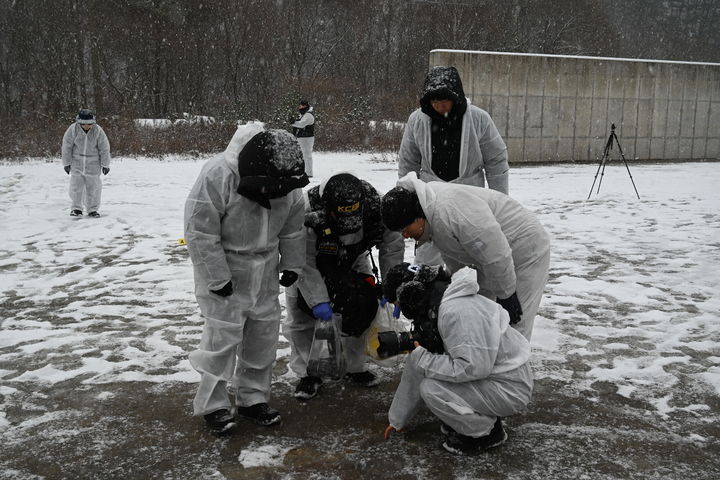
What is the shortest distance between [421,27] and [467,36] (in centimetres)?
356

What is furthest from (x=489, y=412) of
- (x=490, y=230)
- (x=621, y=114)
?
(x=621, y=114)

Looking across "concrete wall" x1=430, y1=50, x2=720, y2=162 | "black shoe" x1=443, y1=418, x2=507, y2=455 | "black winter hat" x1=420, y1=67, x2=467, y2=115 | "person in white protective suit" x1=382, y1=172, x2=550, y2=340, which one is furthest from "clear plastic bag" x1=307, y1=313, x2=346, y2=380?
"concrete wall" x1=430, y1=50, x2=720, y2=162

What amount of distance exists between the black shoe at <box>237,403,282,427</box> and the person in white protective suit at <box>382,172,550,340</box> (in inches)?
48.2

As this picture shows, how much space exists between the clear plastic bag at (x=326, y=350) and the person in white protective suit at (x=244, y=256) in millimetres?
283

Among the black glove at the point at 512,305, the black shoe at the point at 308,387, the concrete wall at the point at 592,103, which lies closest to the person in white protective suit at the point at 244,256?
the black shoe at the point at 308,387

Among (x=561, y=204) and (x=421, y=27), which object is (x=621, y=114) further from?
(x=421, y=27)

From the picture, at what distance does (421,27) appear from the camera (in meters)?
38.8

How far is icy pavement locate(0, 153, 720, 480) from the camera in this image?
332 cm

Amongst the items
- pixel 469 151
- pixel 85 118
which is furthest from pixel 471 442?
pixel 85 118

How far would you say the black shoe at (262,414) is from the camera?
3.71 meters

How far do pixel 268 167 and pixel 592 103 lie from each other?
15.8 meters

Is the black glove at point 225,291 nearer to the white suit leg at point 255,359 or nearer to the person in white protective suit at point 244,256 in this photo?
the person in white protective suit at point 244,256

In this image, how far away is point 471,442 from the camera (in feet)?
11.0

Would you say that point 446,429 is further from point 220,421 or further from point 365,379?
point 220,421
